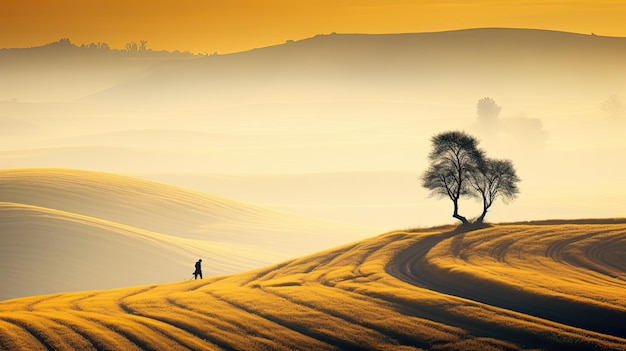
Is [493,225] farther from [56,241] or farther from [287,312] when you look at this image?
[56,241]

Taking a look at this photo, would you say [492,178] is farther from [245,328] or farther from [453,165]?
[245,328]

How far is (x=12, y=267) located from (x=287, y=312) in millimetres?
56007

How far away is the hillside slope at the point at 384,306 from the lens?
40.8m

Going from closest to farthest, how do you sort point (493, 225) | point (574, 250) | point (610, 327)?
1. point (610, 327)
2. point (574, 250)
3. point (493, 225)

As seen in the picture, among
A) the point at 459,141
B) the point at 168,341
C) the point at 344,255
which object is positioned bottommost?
the point at 168,341

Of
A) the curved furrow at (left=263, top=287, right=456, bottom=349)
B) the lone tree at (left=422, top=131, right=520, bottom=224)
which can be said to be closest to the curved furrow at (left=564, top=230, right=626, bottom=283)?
the lone tree at (left=422, top=131, right=520, bottom=224)

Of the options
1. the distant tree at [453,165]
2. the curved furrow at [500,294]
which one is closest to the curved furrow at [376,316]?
the curved furrow at [500,294]

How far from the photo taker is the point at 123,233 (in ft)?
363

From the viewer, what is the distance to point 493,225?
7294 cm

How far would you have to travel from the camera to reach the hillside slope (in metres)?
40.8

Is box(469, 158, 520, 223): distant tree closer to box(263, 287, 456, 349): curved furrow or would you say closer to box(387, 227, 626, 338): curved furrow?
box(387, 227, 626, 338): curved furrow

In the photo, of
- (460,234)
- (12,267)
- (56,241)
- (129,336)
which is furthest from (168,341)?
(56,241)

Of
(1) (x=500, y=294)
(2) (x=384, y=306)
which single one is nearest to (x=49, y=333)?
(2) (x=384, y=306)

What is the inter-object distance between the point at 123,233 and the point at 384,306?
6943 cm
